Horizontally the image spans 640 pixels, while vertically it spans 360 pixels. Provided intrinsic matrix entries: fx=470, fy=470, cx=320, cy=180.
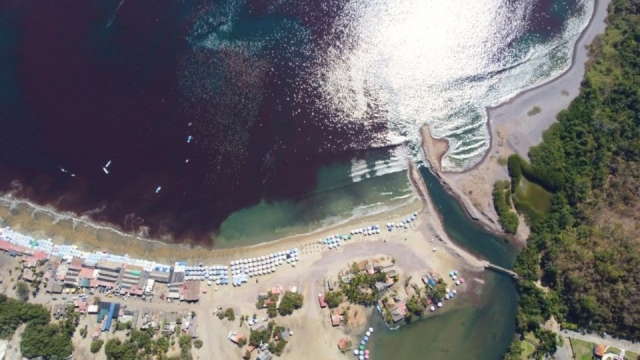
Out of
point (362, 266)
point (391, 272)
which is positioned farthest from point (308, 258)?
point (391, 272)

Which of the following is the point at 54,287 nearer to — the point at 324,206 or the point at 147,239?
the point at 147,239

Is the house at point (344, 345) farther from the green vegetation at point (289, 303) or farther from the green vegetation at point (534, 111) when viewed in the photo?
the green vegetation at point (534, 111)

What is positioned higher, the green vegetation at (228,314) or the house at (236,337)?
the green vegetation at (228,314)

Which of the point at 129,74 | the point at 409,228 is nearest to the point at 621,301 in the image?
the point at 409,228

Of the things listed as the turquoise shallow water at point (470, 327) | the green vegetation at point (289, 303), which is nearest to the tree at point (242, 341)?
the green vegetation at point (289, 303)

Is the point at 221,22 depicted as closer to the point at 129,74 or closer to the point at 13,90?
the point at 129,74
